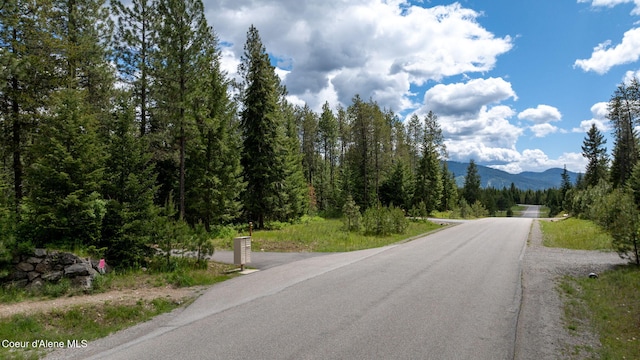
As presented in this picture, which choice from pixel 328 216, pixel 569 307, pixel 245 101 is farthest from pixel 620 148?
pixel 569 307

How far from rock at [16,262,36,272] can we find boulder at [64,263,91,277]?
0.91 m

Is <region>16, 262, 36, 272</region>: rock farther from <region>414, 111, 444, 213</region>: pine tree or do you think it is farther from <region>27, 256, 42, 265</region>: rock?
<region>414, 111, 444, 213</region>: pine tree

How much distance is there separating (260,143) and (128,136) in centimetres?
1669

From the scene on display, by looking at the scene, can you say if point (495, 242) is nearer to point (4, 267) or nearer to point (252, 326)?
point (252, 326)

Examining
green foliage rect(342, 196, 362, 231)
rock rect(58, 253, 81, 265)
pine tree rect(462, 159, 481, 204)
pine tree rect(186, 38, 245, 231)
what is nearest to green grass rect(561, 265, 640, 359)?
rock rect(58, 253, 81, 265)

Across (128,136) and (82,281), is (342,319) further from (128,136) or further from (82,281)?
(128,136)

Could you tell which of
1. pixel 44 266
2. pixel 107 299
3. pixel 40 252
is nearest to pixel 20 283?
pixel 44 266

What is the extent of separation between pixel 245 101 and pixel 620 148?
49990 millimetres

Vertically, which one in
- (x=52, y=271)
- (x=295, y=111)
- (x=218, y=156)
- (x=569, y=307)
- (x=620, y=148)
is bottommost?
(x=569, y=307)

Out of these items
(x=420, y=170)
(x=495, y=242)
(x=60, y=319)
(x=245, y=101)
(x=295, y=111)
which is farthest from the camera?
(x=295, y=111)

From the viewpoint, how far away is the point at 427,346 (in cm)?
582

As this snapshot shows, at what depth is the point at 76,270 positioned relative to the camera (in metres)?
9.79

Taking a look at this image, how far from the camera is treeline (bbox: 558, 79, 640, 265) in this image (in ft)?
41.3

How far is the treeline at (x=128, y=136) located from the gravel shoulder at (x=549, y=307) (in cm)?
981
